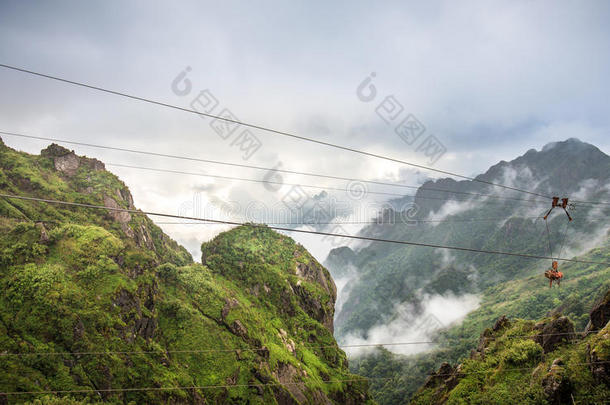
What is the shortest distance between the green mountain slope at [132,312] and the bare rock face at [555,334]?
24472 millimetres

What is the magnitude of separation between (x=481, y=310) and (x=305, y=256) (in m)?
135

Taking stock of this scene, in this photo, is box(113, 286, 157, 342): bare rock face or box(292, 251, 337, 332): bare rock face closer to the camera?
box(113, 286, 157, 342): bare rock face

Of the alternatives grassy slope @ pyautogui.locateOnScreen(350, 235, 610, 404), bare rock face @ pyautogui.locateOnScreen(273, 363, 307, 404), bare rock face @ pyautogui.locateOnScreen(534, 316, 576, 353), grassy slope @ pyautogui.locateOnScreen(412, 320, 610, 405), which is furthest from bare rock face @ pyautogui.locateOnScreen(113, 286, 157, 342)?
grassy slope @ pyautogui.locateOnScreen(350, 235, 610, 404)

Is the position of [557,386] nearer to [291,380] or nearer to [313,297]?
[291,380]

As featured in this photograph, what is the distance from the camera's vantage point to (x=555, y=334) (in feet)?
79.2

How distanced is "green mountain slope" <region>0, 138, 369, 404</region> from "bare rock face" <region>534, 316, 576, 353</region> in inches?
963

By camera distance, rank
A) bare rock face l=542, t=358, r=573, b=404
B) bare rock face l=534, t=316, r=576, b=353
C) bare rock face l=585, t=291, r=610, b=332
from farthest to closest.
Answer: bare rock face l=534, t=316, r=576, b=353 < bare rock face l=585, t=291, r=610, b=332 < bare rock face l=542, t=358, r=573, b=404

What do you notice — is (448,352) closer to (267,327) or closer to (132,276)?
(267,327)

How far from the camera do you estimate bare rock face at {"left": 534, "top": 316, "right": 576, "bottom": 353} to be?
23922mm

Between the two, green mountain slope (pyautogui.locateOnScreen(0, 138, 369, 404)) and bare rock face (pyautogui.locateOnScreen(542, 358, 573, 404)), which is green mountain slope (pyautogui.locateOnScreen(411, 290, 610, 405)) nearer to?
bare rock face (pyautogui.locateOnScreen(542, 358, 573, 404))

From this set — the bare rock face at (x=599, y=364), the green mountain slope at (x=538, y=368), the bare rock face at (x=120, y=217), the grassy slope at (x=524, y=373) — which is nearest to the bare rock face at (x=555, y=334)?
the green mountain slope at (x=538, y=368)

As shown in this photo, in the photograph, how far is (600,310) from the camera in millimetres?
23281

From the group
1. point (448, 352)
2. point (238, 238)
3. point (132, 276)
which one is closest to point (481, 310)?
point (448, 352)

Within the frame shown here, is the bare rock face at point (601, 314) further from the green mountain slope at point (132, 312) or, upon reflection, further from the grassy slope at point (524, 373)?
the green mountain slope at point (132, 312)
